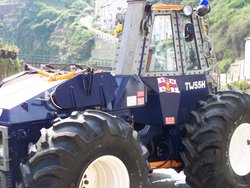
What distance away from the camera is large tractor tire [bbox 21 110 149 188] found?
157 inches

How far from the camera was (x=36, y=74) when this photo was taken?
5875 mm

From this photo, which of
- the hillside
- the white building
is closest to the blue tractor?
the white building

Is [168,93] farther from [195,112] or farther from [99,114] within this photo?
[99,114]

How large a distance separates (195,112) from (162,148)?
0.76 m

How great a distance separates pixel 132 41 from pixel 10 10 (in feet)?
374

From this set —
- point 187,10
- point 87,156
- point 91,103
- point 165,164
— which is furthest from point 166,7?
point 87,156

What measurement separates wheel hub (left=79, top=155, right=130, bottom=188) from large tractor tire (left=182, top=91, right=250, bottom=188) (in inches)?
55.1

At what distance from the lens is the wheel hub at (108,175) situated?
181 inches

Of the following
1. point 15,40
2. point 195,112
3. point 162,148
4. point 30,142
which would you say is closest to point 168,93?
point 195,112

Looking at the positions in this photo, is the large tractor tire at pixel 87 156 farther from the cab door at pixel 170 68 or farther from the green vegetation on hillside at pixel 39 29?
the green vegetation on hillside at pixel 39 29

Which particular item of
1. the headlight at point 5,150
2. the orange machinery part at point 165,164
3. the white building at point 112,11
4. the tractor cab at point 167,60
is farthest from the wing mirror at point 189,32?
the headlight at point 5,150

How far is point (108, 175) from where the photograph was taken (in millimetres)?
4676

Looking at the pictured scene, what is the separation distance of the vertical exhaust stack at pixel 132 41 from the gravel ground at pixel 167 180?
2147 mm

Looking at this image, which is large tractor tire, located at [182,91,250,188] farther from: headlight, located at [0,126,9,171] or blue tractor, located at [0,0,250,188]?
headlight, located at [0,126,9,171]
